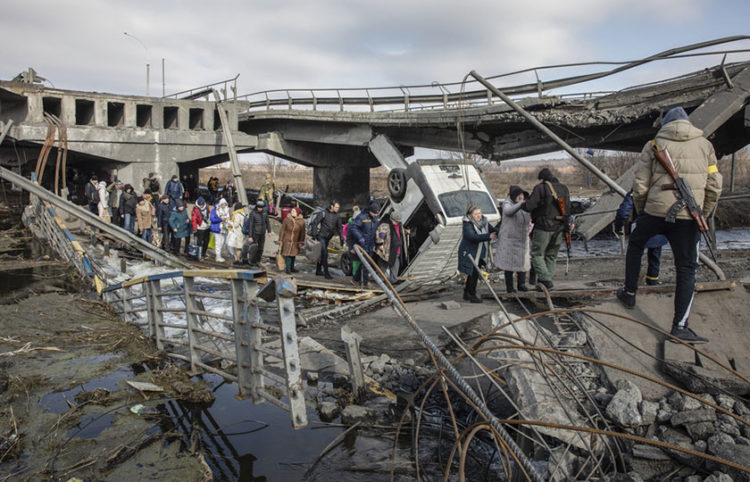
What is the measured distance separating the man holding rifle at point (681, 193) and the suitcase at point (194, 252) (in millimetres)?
13285

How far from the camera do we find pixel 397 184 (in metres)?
13.7

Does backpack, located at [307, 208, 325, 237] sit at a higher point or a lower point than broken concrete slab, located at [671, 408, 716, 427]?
higher

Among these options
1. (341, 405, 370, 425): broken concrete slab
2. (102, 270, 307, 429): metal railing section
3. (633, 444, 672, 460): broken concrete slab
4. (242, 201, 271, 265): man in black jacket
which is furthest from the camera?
(242, 201, 271, 265): man in black jacket

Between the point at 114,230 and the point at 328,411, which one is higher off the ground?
the point at 114,230

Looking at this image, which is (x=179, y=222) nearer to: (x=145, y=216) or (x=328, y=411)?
(x=145, y=216)

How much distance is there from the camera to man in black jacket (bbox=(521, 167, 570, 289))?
24.6 feet

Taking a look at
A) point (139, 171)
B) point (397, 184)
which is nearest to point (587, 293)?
point (397, 184)

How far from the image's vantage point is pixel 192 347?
5.91 metres

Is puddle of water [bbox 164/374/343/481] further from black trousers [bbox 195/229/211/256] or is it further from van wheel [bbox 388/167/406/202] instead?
black trousers [bbox 195/229/211/256]

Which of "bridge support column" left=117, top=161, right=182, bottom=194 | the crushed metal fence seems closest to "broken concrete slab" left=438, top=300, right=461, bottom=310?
the crushed metal fence

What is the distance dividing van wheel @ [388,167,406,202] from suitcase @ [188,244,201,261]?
6027 mm

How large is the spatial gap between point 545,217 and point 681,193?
3015mm

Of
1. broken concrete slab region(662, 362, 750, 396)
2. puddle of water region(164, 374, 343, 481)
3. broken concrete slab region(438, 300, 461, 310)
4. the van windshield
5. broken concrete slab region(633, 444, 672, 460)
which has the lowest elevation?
puddle of water region(164, 374, 343, 481)

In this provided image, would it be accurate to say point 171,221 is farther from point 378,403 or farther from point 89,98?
point 89,98
